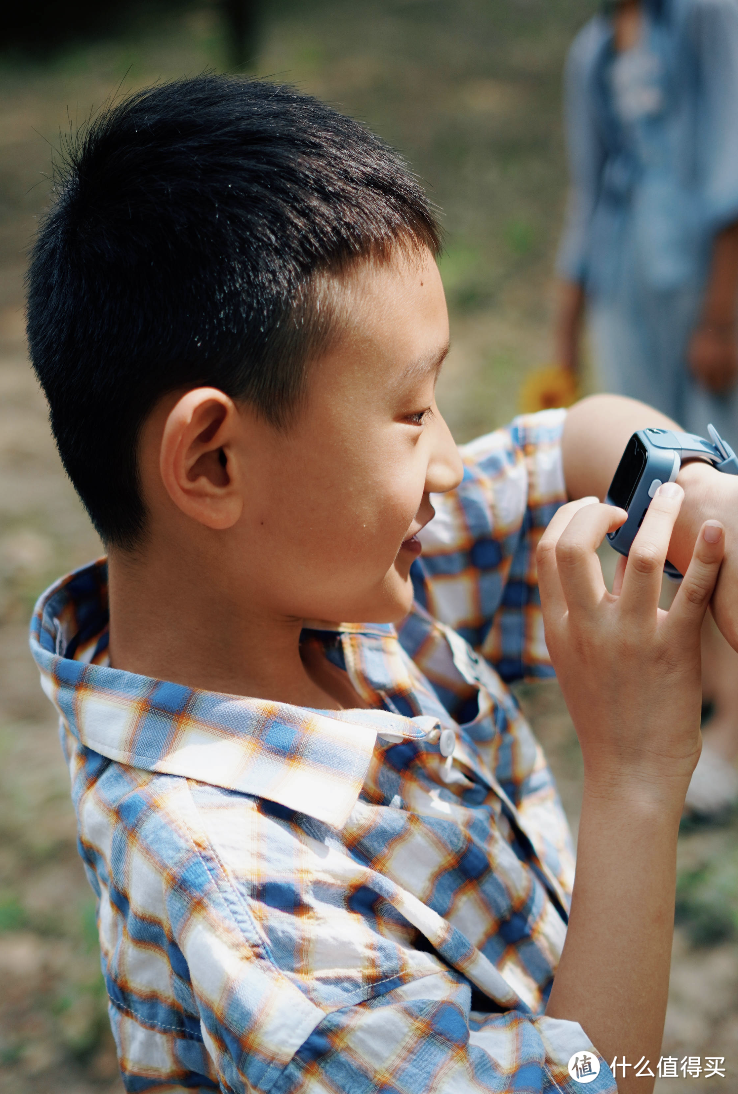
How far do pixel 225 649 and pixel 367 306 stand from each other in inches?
15.4

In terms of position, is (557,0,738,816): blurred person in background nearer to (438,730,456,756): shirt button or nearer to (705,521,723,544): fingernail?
(438,730,456,756): shirt button

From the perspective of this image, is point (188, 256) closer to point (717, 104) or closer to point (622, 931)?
point (622, 931)

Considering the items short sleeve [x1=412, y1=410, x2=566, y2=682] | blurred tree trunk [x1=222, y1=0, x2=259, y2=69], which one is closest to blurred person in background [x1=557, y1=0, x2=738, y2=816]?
short sleeve [x1=412, y1=410, x2=566, y2=682]

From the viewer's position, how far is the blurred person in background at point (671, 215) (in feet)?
7.59

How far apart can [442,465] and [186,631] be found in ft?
1.07

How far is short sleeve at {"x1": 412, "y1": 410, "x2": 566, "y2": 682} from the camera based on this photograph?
1.25 m

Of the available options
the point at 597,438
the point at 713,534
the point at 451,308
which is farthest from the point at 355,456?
the point at 451,308

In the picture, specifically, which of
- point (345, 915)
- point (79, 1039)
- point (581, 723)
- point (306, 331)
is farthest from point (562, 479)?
point (79, 1039)

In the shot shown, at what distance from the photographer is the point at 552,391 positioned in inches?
98.4

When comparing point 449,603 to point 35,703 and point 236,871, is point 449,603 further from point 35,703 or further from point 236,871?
point 35,703

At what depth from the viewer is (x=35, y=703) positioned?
273cm

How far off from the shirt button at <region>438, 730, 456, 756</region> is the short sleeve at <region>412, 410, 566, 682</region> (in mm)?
272

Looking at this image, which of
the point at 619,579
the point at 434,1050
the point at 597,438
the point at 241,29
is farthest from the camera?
the point at 241,29

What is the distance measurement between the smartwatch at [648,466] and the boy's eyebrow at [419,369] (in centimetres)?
25
